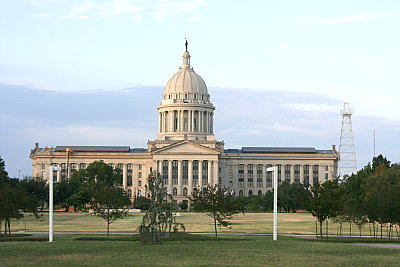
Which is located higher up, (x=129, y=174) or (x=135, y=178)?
(x=129, y=174)

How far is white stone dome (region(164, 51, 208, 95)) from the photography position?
196 meters

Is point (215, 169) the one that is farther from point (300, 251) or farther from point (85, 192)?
point (300, 251)

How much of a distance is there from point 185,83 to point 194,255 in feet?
508

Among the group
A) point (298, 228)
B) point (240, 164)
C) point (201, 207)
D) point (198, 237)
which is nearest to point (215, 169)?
point (240, 164)

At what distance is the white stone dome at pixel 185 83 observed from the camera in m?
196

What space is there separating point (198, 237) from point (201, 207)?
1152cm

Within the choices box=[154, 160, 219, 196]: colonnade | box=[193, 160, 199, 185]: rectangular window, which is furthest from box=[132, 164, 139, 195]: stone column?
box=[193, 160, 199, 185]: rectangular window

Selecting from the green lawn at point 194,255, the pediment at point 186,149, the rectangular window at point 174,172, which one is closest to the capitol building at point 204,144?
the pediment at point 186,149

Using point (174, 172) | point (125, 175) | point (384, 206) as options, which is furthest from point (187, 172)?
point (384, 206)

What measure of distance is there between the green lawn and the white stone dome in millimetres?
145443

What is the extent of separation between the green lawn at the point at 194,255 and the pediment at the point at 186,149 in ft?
437

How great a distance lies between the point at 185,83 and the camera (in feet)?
643

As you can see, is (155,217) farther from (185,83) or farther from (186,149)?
(185,83)

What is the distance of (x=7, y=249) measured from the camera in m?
45.7
